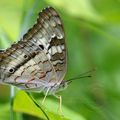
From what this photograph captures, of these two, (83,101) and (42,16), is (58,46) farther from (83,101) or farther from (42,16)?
(83,101)

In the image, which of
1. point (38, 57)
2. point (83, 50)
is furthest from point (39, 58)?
point (83, 50)

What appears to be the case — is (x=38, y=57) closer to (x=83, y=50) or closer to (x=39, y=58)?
(x=39, y=58)

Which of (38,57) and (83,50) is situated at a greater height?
(83,50)

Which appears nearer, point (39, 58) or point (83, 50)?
point (39, 58)

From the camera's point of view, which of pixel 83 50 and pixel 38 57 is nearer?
pixel 38 57

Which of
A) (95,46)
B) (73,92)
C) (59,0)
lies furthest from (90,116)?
(95,46)
